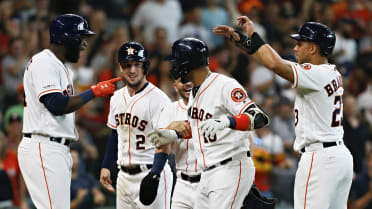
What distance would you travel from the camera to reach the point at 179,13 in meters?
11.6

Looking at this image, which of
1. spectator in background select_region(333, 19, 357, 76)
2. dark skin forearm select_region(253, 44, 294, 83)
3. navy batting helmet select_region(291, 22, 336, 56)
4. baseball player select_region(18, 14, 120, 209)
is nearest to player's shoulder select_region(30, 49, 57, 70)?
baseball player select_region(18, 14, 120, 209)

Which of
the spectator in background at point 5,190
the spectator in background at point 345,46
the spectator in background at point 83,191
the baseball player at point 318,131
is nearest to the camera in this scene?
the baseball player at point 318,131

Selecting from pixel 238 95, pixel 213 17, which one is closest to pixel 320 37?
pixel 238 95

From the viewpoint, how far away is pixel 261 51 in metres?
4.83

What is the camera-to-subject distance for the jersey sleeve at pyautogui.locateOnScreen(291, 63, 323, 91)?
4.88 m

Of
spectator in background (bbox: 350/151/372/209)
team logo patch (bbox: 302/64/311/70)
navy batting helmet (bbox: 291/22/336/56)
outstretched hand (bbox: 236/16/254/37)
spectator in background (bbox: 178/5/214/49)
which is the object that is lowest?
spectator in background (bbox: 350/151/372/209)

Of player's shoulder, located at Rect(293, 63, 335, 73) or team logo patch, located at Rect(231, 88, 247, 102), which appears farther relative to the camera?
player's shoulder, located at Rect(293, 63, 335, 73)

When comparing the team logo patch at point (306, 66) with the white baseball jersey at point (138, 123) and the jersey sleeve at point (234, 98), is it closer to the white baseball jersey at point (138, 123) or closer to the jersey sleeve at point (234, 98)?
the jersey sleeve at point (234, 98)

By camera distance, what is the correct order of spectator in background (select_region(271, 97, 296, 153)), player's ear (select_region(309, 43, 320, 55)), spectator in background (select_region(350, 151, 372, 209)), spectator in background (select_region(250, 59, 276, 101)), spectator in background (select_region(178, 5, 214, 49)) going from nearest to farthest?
player's ear (select_region(309, 43, 320, 55)) → spectator in background (select_region(350, 151, 372, 209)) → spectator in background (select_region(271, 97, 296, 153)) → spectator in background (select_region(250, 59, 276, 101)) → spectator in background (select_region(178, 5, 214, 49))

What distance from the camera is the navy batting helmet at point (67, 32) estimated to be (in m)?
5.36

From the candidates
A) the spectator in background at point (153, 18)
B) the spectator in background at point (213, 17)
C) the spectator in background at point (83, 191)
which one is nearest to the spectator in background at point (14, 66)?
the spectator in background at point (83, 191)

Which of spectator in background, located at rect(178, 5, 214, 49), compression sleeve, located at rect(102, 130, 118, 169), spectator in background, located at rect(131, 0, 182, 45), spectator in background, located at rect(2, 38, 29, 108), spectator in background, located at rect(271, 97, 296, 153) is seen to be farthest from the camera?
spectator in background, located at rect(178, 5, 214, 49)

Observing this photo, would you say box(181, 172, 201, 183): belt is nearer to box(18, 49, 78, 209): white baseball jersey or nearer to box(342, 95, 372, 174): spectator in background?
box(18, 49, 78, 209): white baseball jersey

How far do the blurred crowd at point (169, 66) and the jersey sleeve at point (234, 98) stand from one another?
232 cm
